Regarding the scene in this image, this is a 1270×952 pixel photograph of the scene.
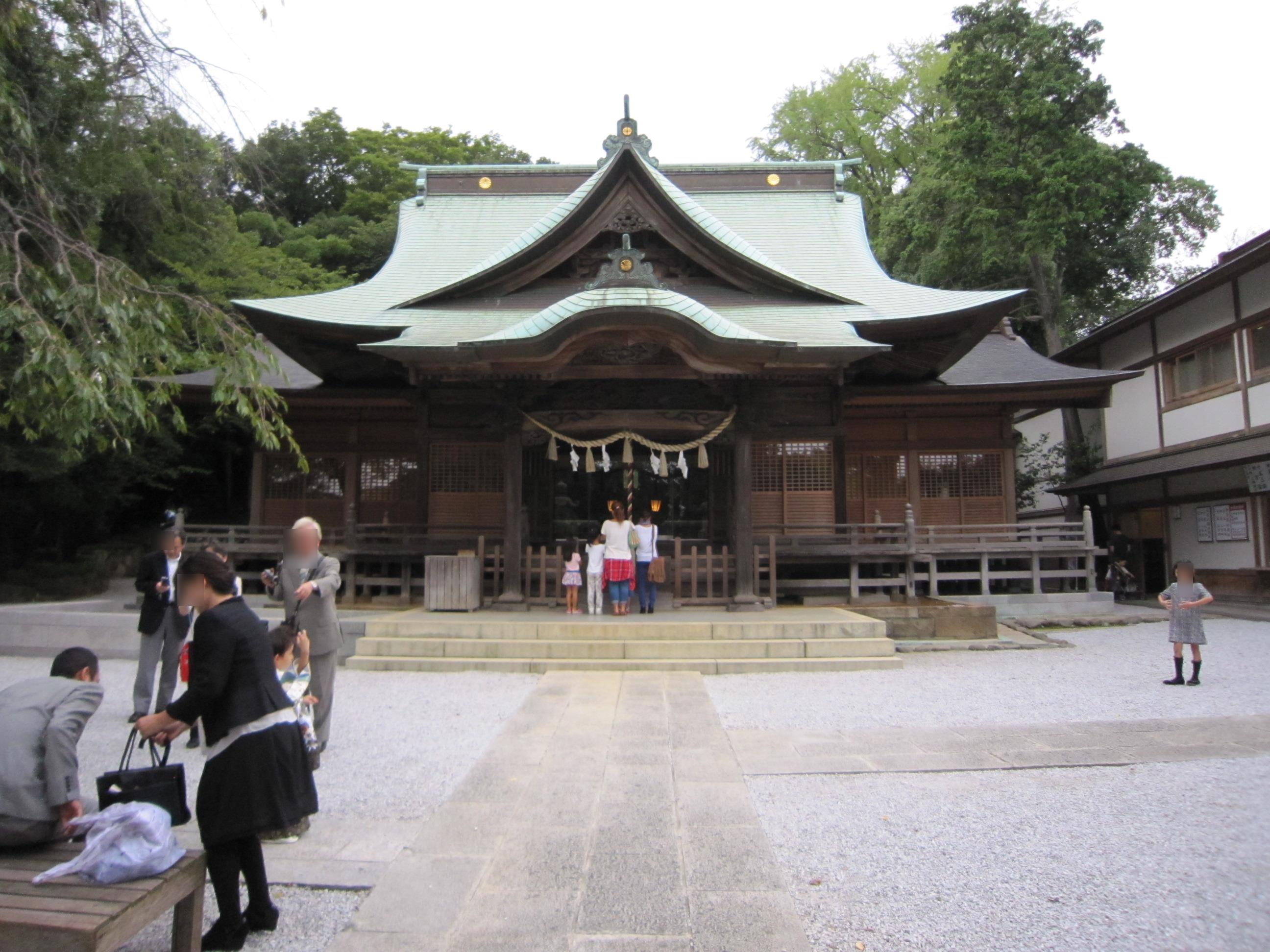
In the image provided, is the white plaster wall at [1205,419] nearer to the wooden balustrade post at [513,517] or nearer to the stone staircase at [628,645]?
the stone staircase at [628,645]

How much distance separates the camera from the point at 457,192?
56.5ft

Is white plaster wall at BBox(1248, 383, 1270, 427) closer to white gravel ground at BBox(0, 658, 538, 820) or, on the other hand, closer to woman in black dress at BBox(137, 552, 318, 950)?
white gravel ground at BBox(0, 658, 538, 820)

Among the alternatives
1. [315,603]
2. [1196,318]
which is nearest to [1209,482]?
[1196,318]

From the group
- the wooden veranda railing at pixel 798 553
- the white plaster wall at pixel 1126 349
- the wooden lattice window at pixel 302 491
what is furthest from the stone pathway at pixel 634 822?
the white plaster wall at pixel 1126 349

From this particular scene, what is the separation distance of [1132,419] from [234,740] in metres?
19.8

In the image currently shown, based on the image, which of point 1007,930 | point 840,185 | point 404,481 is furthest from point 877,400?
point 1007,930

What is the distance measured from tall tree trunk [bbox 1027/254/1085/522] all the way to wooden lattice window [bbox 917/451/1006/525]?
19.8 feet

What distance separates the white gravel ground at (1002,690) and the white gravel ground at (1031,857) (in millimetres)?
1471

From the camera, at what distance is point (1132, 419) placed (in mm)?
17781

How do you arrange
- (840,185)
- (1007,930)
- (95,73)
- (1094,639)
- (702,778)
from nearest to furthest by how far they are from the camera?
1. (1007,930)
2. (702,778)
3. (95,73)
4. (1094,639)
5. (840,185)

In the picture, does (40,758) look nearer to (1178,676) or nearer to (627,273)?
(627,273)

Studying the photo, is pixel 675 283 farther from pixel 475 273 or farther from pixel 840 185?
pixel 840 185

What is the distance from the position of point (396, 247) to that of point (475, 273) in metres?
4.99

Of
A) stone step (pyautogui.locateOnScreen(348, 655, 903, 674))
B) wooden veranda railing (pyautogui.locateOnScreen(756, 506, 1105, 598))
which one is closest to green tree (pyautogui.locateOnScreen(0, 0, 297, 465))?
stone step (pyautogui.locateOnScreen(348, 655, 903, 674))
